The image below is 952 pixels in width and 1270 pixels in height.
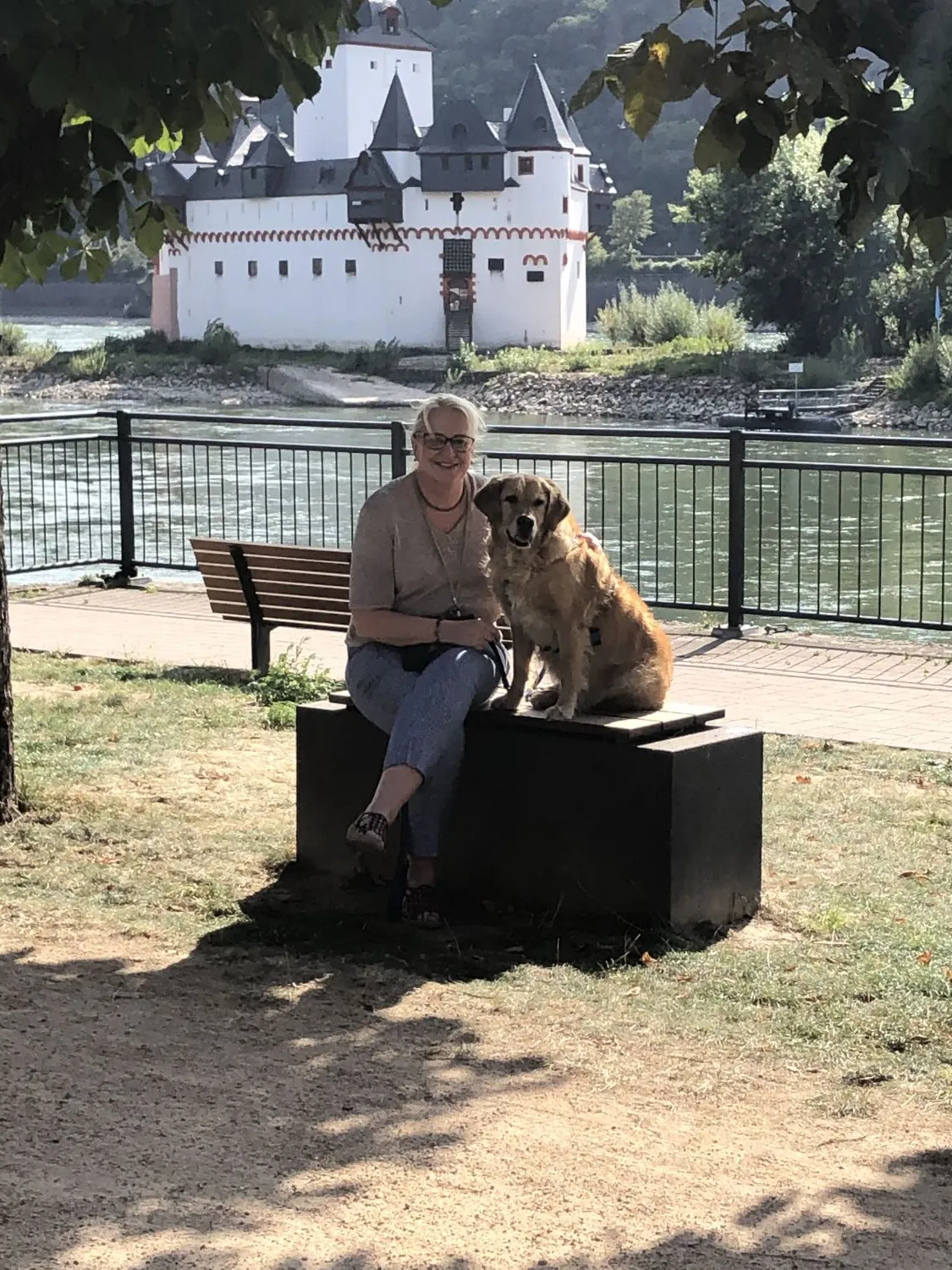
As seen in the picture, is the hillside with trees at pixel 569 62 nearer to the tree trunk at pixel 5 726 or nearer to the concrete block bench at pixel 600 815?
the tree trunk at pixel 5 726

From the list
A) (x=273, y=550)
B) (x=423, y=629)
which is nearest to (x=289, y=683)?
(x=273, y=550)

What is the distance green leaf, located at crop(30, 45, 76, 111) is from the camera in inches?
182

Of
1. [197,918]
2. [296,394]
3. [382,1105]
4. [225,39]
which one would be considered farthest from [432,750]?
[296,394]

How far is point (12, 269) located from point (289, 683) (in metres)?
3.79

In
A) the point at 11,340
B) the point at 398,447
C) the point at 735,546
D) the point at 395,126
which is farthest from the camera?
the point at 11,340

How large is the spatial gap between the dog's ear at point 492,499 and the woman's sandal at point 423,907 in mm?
1198

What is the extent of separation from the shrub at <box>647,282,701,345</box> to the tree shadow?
78.8m

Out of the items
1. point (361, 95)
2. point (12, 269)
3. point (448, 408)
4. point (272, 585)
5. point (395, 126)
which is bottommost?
point (272, 585)

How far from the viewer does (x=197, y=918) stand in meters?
6.18

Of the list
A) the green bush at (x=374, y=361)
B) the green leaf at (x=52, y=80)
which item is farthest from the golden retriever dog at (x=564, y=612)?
the green bush at (x=374, y=361)

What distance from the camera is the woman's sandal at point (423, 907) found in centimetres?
600

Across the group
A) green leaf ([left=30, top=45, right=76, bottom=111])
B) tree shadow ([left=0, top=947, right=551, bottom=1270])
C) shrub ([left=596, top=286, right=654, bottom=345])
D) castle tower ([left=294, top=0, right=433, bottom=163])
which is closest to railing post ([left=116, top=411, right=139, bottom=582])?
tree shadow ([left=0, top=947, right=551, bottom=1270])

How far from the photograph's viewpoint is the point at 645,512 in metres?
32.1

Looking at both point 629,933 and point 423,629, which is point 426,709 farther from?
point 629,933
